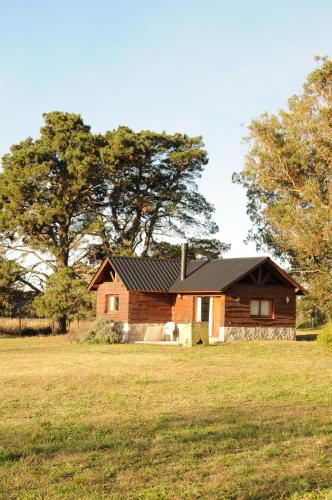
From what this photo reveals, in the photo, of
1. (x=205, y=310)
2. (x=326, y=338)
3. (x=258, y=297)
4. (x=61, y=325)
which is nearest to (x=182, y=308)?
(x=205, y=310)

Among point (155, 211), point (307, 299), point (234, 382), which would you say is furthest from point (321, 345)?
point (155, 211)

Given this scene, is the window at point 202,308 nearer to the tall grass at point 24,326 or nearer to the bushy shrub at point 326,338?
the bushy shrub at point 326,338

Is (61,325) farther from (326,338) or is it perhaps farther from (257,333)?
(326,338)

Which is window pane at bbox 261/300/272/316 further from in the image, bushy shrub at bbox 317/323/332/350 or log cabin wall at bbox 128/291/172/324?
bushy shrub at bbox 317/323/332/350

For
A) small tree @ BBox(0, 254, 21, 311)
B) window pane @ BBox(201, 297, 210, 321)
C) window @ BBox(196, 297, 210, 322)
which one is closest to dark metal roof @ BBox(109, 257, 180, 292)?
window @ BBox(196, 297, 210, 322)

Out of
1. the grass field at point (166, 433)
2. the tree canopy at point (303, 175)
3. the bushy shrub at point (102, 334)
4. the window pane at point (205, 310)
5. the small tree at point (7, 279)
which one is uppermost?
the tree canopy at point (303, 175)

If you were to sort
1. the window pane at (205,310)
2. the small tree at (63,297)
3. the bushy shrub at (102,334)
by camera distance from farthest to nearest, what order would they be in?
1. the small tree at (63,297)
2. the window pane at (205,310)
3. the bushy shrub at (102,334)

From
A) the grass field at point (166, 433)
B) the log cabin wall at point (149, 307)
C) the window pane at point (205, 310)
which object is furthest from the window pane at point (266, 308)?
the grass field at point (166, 433)

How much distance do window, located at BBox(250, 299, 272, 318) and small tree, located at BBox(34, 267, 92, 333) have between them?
34.4 ft

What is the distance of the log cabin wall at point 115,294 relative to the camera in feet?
115

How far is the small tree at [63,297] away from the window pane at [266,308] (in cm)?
1086

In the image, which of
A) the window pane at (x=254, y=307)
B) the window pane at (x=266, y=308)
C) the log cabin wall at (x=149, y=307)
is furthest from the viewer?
the log cabin wall at (x=149, y=307)

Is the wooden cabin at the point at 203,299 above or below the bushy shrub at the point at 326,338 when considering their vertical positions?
above

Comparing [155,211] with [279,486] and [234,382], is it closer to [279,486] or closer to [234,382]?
[234,382]
